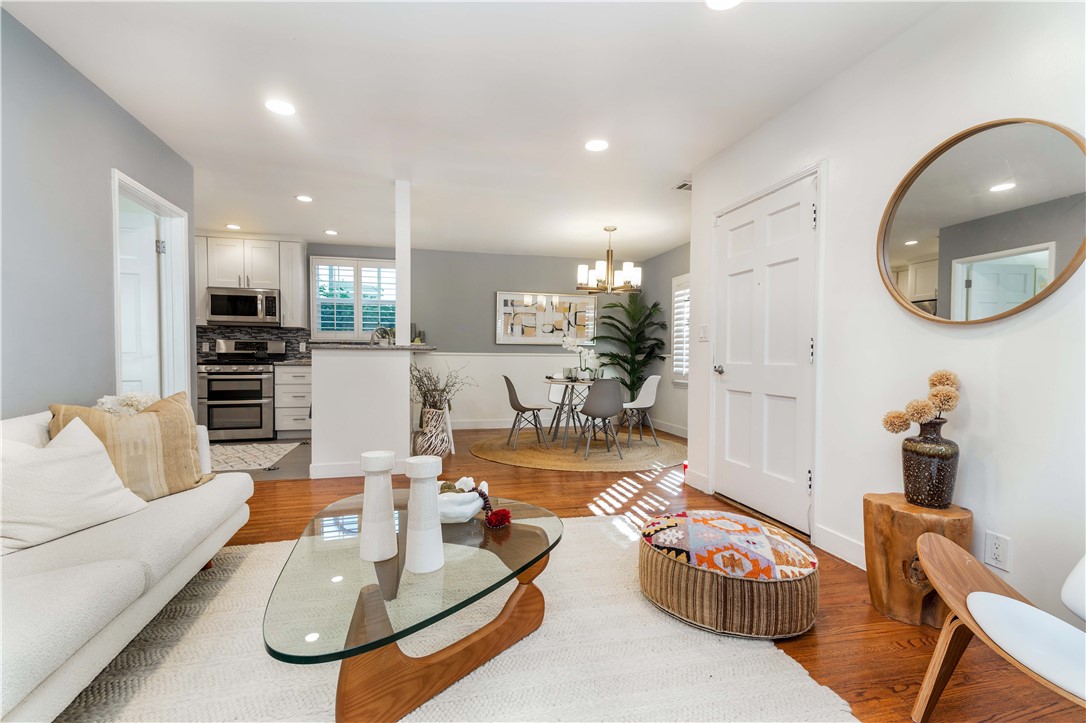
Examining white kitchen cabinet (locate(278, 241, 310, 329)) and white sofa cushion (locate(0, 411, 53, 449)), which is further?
white kitchen cabinet (locate(278, 241, 310, 329))

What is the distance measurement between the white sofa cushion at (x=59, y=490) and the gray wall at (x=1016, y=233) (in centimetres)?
331

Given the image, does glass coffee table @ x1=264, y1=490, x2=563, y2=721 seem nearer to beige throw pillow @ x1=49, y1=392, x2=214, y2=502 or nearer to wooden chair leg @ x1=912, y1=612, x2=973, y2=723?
beige throw pillow @ x1=49, y1=392, x2=214, y2=502

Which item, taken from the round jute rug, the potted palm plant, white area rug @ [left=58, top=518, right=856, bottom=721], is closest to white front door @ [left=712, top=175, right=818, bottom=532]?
the round jute rug

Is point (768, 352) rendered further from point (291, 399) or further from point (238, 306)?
point (238, 306)

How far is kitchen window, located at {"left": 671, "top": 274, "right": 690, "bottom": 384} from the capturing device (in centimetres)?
609

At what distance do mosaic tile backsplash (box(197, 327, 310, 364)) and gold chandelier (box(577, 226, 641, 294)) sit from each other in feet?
12.1

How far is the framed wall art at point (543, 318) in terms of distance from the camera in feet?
22.5

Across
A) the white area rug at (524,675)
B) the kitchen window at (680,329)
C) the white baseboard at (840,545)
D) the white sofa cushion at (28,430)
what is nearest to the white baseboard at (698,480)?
the white baseboard at (840,545)

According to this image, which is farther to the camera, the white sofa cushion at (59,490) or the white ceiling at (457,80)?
the white ceiling at (457,80)

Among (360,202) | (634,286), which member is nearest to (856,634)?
(634,286)

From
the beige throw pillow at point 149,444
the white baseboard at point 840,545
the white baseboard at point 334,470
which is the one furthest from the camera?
the white baseboard at point 334,470

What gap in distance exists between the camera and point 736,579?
1.73 metres

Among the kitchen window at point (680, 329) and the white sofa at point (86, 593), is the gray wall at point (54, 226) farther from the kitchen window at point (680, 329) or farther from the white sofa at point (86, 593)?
the kitchen window at point (680, 329)

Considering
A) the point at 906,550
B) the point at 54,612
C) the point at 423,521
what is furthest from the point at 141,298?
the point at 906,550
